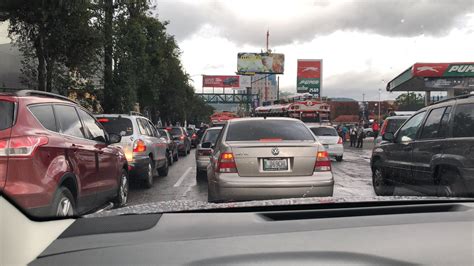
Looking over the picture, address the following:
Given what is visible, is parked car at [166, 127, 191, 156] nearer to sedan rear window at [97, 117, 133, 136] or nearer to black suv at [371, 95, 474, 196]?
sedan rear window at [97, 117, 133, 136]

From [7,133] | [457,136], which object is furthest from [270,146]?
[7,133]

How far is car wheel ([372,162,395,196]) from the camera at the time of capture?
8.14 metres

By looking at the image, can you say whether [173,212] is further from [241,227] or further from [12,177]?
[12,177]

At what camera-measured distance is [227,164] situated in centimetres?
642

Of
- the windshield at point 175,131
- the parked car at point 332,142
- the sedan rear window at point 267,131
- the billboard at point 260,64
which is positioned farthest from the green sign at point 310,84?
the sedan rear window at point 267,131

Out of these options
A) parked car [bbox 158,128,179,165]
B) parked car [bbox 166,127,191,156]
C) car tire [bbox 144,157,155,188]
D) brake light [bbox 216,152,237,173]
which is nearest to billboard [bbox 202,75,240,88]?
parked car [bbox 166,127,191,156]

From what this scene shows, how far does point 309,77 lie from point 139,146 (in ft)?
211

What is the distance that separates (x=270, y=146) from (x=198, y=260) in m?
4.62

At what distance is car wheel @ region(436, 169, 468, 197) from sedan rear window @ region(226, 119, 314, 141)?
1.82m

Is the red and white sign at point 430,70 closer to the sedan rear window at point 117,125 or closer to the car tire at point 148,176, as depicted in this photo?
the car tire at point 148,176

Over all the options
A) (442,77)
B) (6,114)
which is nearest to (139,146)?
(6,114)

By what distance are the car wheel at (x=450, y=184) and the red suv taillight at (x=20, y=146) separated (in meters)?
4.31

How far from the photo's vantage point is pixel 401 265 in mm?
1808

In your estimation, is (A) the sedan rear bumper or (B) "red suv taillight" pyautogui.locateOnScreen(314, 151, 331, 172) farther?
(B) "red suv taillight" pyautogui.locateOnScreen(314, 151, 331, 172)
